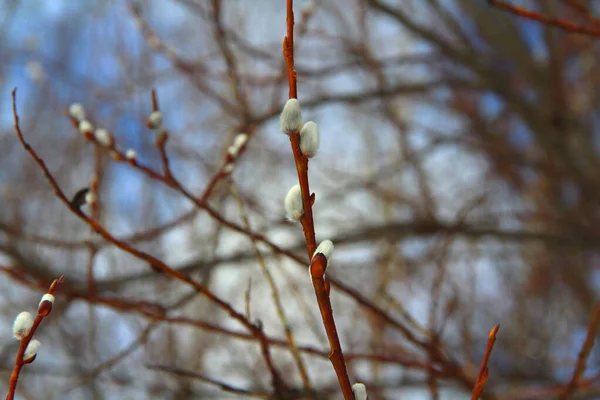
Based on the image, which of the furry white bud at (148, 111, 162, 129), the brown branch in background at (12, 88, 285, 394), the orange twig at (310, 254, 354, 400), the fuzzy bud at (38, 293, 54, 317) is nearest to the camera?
the orange twig at (310, 254, 354, 400)

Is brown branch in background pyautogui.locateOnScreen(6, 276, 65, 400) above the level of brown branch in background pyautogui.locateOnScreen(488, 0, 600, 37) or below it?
below

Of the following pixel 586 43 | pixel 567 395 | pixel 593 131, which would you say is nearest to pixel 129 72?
pixel 567 395

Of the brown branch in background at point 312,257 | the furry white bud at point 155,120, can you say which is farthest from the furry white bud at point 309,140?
the furry white bud at point 155,120

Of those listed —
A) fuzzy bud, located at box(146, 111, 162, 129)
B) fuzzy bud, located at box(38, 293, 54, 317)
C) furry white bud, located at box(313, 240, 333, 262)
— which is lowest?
fuzzy bud, located at box(38, 293, 54, 317)

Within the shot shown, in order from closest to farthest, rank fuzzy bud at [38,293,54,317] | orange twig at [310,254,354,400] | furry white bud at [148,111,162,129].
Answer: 1. orange twig at [310,254,354,400]
2. fuzzy bud at [38,293,54,317]
3. furry white bud at [148,111,162,129]

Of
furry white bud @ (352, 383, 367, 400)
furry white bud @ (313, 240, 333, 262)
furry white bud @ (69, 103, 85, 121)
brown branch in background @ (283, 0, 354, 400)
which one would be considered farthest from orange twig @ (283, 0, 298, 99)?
furry white bud @ (69, 103, 85, 121)

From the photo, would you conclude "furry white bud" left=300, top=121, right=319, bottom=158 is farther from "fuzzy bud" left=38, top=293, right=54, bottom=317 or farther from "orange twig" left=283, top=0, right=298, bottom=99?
"fuzzy bud" left=38, top=293, right=54, bottom=317

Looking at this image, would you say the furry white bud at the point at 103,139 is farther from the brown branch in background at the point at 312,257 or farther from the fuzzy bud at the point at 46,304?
the brown branch in background at the point at 312,257

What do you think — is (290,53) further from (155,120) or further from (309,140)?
(155,120)

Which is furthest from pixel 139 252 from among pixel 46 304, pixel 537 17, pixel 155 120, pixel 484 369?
pixel 537 17
